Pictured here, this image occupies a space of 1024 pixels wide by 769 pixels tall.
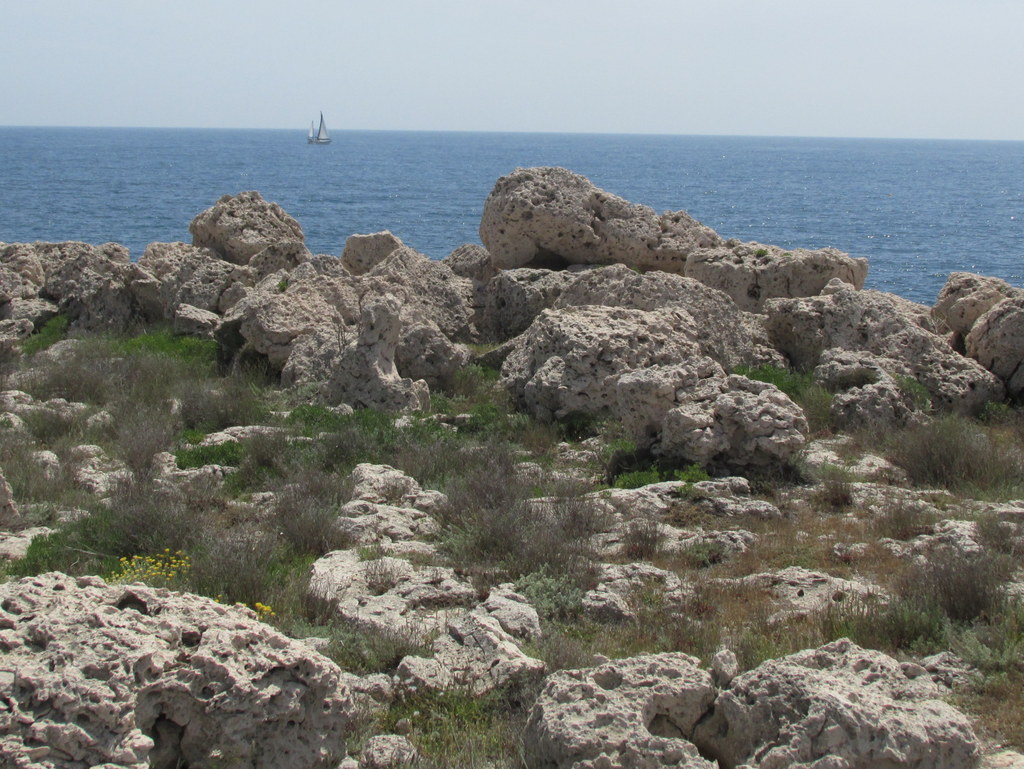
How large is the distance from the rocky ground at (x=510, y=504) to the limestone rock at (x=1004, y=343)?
0.04 meters

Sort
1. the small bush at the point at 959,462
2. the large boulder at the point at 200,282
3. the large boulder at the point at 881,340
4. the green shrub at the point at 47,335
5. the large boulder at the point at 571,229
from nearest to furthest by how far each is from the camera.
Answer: the small bush at the point at 959,462
the large boulder at the point at 881,340
the green shrub at the point at 47,335
the large boulder at the point at 200,282
the large boulder at the point at 571,229

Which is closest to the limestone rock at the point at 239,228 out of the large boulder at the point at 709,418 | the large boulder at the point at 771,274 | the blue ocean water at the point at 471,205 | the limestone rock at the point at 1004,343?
the large boulder at the point at 771,274

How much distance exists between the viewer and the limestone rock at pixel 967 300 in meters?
13.9

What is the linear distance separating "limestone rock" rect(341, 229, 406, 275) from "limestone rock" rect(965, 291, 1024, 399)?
8746 mm

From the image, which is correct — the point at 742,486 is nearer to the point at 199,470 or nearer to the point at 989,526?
the point at 989,526

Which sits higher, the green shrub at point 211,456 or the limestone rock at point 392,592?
the limestone rock at point 392,592

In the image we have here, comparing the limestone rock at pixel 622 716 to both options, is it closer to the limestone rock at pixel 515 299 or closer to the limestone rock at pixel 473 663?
the limestone rock at pixel 473 663

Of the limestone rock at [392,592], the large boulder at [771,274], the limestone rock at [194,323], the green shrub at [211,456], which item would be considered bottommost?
the green shrub at [211,456]

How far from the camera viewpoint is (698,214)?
198 feet

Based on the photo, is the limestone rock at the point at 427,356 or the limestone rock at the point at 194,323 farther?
the limestone rock at the point at 194,323

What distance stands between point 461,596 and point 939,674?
2.81 meters

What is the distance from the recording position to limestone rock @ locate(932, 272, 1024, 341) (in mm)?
13883

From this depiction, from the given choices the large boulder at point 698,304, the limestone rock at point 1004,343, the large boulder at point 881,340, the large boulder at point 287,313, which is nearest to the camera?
the large boulder at point 881,340

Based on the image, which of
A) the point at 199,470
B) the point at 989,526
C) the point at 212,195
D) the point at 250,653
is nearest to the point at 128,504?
the point at 199,470
